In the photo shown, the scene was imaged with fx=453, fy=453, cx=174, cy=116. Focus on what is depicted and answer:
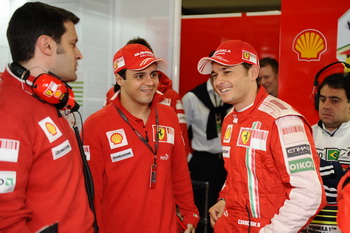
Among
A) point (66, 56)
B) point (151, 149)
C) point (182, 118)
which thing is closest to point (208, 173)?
point (182, 118)

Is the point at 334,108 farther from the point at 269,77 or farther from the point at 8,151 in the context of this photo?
the point at 8,151

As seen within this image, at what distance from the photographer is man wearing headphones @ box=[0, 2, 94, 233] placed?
154 centimetres

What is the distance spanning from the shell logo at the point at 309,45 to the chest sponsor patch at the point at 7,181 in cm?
218

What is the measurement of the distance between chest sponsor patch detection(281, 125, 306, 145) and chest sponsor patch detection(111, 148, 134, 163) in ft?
2.76

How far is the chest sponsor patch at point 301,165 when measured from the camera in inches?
73.9

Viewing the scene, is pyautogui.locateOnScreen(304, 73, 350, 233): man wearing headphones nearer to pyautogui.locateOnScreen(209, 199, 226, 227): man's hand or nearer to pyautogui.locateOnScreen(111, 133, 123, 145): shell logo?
pyautogui.locateOnScreen(209, 199, 226, 227): man's hand

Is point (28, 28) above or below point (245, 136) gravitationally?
above

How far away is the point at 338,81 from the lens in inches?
109

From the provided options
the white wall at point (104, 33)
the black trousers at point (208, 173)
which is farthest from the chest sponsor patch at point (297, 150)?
the white wall at point (104, 33)

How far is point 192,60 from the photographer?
5.23 m

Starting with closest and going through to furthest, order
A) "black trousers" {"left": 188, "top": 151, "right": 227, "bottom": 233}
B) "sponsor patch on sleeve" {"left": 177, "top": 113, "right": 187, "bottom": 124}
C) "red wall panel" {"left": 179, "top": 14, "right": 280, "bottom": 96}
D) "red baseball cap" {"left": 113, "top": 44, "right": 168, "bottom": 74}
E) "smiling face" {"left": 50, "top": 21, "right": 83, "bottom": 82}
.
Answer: "smiling face" {"left": 50, "top": 21, "right": 83, "bottom": 82}
"red baseball cap" {"left": 113, "top": 44, "right": 168, "bottom": 74}
"sponsor patch on sleeve" {"left": 177, "top": 113, "right": 187, "bottom": 124}
"black trousers" {"left": 188, "top": 151, "right": 227, "bottom": 233}
"red wall panel" {"left": 179, "top": 14, "right": 280, "bottom": 96}

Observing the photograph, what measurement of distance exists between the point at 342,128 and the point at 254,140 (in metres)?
0.91

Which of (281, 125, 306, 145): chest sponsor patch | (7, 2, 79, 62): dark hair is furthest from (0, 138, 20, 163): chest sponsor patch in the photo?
(281, 125, 306, 145): chest sponsor patch

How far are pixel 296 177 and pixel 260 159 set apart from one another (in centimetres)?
20
